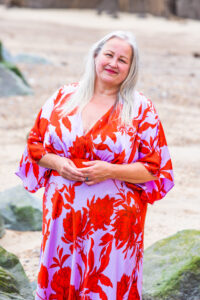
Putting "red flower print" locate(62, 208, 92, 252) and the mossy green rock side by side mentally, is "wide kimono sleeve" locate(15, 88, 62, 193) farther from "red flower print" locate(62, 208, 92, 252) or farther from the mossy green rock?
the mossy green rock

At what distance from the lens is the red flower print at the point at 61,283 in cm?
284

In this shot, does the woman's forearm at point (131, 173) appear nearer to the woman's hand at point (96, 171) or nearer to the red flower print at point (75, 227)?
the woman's hand at point (96, 171)

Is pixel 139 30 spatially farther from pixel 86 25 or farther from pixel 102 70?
pixel 102 70

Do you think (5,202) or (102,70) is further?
(5,202)

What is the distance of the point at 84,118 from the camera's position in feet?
9.24

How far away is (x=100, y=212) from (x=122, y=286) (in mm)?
398

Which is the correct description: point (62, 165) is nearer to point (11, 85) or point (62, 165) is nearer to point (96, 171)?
point (96, 171)

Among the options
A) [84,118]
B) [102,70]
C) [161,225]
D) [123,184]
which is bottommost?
[161,225]

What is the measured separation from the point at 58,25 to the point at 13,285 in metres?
18.9

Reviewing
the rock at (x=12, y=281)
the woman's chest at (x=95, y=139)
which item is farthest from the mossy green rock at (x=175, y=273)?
the woman's chest at (x=95, y=139)

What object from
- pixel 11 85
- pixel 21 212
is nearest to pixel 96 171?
pixel 21 212

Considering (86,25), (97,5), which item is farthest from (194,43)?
(97,5)

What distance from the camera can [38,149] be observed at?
2885 millimetres

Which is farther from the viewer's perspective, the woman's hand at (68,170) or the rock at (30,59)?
the rock at (30,59)
